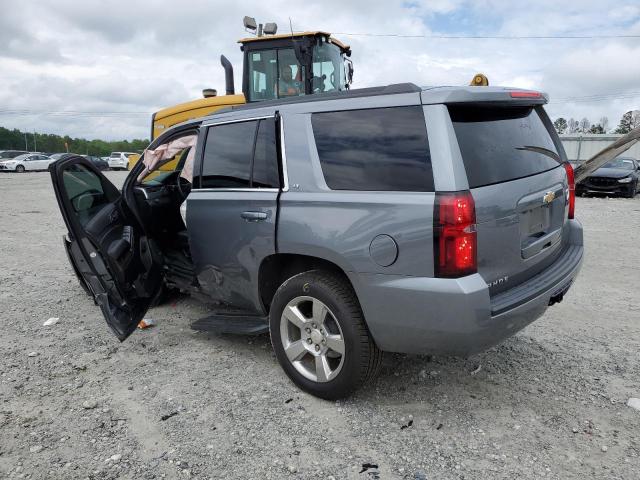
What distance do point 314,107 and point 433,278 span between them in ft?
4.59

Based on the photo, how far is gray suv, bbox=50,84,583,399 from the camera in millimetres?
2697

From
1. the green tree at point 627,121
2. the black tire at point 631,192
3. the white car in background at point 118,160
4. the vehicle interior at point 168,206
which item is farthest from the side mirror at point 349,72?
the green tree at point 627,121

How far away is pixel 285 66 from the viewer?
323 inches

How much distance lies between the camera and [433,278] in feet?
8.80

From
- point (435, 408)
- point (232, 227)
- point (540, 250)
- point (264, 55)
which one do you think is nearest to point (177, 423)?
point (232, 227)

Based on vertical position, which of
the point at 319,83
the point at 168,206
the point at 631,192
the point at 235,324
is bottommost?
the point at 235,324

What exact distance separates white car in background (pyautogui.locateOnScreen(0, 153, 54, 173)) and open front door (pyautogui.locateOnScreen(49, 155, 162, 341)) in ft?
119

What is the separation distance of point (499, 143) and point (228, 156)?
6.54 ft

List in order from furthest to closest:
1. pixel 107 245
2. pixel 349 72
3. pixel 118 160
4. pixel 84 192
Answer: pixel 118 160 → pixel 349 72 → pixel 84 192 → pixel 107 245

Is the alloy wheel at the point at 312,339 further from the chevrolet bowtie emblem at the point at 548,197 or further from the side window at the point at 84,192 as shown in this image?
the side window at the point at 84,192

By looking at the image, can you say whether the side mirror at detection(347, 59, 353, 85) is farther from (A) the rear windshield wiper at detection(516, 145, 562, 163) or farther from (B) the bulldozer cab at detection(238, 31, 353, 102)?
(A) the rear windshield wiper at detection(516, 145, 562, 163)

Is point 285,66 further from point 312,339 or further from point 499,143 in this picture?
point 312,339

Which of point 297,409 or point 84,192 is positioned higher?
point 84,192

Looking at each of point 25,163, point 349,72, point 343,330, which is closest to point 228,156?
point 343,330
